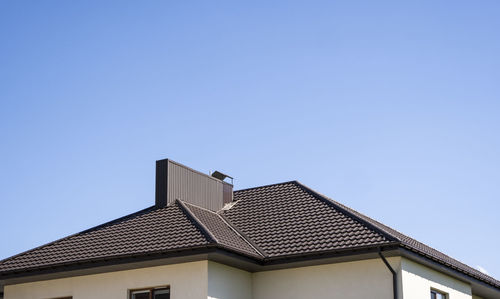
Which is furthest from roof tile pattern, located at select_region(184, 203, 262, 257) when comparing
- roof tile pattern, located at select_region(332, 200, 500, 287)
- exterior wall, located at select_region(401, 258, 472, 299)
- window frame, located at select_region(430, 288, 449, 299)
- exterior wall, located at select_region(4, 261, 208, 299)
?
window frame, located at select_region(430, 288, 449, 299)

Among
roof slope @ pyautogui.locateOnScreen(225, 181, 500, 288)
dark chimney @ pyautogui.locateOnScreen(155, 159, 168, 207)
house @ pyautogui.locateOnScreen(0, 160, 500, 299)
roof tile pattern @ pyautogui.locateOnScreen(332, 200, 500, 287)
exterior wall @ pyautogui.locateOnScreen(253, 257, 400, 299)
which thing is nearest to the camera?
house @ pyautogui.locateOnScreen(0, 160, 500, 299)

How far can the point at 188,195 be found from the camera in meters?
22.0

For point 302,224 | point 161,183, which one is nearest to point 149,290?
point 161,183

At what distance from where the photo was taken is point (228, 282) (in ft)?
60.3

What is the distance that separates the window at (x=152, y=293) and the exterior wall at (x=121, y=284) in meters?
0.15

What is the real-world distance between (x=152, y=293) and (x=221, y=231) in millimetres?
2496

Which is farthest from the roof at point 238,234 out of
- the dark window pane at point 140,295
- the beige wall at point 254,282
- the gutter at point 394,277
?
A: the dark window pane at point 140,295

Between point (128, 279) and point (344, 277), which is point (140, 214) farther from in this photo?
point (344, 277)

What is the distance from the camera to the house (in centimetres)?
1772

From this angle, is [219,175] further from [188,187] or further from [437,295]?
[437,295]

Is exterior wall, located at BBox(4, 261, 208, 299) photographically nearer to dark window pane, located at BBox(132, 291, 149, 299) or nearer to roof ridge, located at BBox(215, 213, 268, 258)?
dark window pane, located at BBox(132, 291, 149, 299)

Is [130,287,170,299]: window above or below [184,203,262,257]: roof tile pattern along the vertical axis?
below

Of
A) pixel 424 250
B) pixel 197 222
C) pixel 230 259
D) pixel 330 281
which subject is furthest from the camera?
pixel 424 250

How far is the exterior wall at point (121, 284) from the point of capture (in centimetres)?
1773
